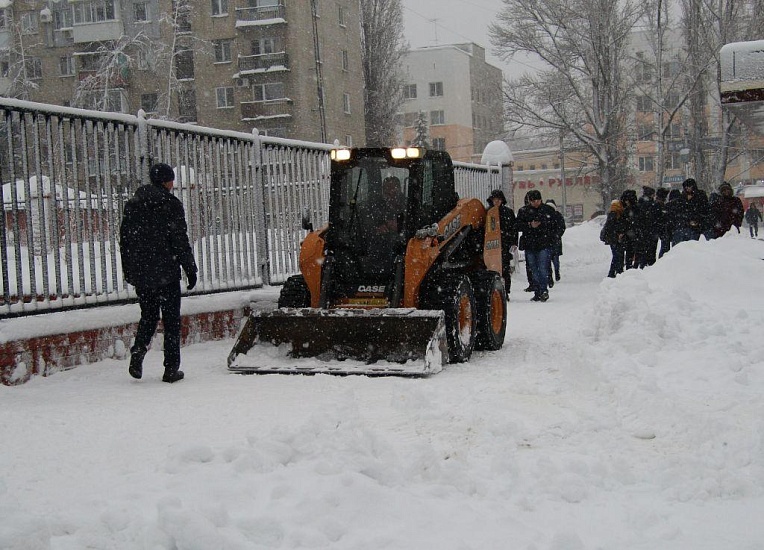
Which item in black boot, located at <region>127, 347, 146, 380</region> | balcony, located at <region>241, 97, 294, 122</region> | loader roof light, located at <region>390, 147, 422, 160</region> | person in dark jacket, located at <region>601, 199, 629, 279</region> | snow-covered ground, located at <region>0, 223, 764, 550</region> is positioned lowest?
snow-covered ground, located at <region>0, 223, 764, 550</region>

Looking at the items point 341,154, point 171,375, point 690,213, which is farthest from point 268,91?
point 171,375

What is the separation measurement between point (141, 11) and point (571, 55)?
22.9 meters

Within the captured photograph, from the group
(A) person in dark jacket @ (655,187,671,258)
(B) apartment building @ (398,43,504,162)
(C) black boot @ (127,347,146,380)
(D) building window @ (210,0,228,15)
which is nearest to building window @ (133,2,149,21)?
(D) building window @ (210,0,228,15)

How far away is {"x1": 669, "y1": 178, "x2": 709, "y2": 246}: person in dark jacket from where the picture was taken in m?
16.8

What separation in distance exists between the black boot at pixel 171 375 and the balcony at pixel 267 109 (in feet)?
124

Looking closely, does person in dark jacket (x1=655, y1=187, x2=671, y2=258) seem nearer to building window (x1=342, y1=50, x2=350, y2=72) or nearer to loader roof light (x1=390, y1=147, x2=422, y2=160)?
loader roof light (x1=390, y1=147, x2=422, y2=160)

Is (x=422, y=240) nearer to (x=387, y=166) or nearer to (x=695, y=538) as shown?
(x=387, y=166)

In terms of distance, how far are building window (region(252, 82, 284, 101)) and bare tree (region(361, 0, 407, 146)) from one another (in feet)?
20.1

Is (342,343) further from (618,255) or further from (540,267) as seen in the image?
(618,255)

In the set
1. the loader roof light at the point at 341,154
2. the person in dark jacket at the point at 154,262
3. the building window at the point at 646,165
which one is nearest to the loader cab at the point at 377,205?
the loader roof light at the point at 341,154

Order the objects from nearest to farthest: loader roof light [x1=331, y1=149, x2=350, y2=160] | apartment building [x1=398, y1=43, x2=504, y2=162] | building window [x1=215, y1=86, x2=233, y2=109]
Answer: loader roof light [x1=331, y1=149, x2=350, y2=160], building window [x1=215, y1=86, x2=233, y2=109], apartment building [x1=398, y1=43, x2=504, y2=162]

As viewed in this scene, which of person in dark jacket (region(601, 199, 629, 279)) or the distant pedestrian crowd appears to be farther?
person in dark jacket (region(601, 199, 629, 279))

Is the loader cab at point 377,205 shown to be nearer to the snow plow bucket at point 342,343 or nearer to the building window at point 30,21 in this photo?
the snow plow bucket at point 342,343

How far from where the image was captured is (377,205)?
9125 mm
